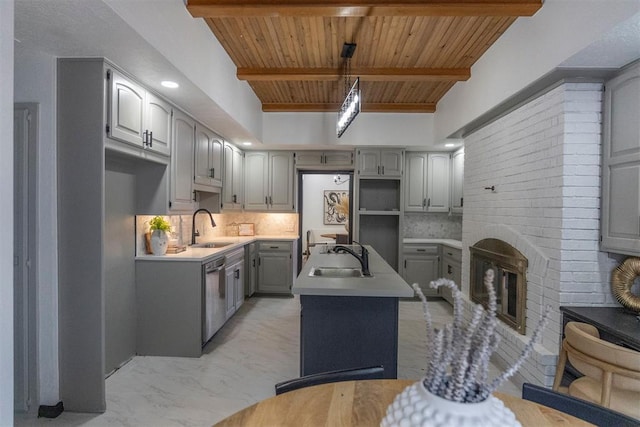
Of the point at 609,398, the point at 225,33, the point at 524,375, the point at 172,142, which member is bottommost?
the point at 524,375

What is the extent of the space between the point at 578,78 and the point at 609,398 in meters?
1.98

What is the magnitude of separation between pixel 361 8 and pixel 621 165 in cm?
201

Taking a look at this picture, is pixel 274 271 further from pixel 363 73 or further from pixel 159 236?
pixel 363 73

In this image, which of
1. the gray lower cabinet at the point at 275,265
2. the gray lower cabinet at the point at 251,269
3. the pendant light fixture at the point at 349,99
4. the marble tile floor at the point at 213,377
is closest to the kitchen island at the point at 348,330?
the marble tile floor at the point at 213,377

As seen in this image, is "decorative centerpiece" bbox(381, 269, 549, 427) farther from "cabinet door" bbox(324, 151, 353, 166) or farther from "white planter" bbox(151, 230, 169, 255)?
"cabinet door" bbox(324, 151, 353, 166)

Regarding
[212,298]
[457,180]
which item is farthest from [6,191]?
[457,180]

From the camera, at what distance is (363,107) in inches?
192

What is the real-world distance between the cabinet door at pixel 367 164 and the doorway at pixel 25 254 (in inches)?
153

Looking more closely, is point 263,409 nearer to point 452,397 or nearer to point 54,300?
point 452,397

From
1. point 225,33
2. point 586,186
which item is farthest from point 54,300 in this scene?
point 586,186

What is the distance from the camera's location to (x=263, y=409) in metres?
1.05

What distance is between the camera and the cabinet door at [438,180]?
5254 millimetres

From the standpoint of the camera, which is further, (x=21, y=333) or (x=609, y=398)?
(x=21, y=333)

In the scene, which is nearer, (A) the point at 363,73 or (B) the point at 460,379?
(B) the point at 460,379
